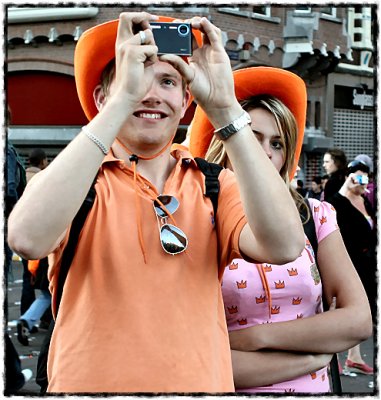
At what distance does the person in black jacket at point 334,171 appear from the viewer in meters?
A: 7.39

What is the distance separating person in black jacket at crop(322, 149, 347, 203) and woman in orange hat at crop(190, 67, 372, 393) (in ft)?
15.8

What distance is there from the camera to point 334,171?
7598mm

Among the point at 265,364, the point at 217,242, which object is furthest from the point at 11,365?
the point at 217,242

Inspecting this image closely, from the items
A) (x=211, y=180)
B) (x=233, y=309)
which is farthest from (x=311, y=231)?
(x=211, y=180)

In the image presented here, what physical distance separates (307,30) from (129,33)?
59.1 ft

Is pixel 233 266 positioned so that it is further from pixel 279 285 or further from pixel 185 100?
pixel 185 100

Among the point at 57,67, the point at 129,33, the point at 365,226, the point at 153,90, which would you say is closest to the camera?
the point at 129,33

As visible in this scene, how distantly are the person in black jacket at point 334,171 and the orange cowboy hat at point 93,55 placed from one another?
212 inches

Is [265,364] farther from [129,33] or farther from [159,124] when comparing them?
[129,33]

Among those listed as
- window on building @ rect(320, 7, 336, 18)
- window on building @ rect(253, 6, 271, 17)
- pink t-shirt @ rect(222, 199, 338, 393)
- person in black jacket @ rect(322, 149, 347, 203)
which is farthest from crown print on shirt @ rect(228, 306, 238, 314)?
window on building @ rect(320, 7, 336, 18)

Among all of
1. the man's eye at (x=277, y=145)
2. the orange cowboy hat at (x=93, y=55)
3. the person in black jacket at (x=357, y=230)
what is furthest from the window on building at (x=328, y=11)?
the orange cowboy hat at (x=93, y=55)

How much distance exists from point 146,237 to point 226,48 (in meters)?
15.6

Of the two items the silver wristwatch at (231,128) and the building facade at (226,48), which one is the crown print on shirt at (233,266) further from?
the building facade at (226,48)

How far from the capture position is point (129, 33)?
176 centimetres
